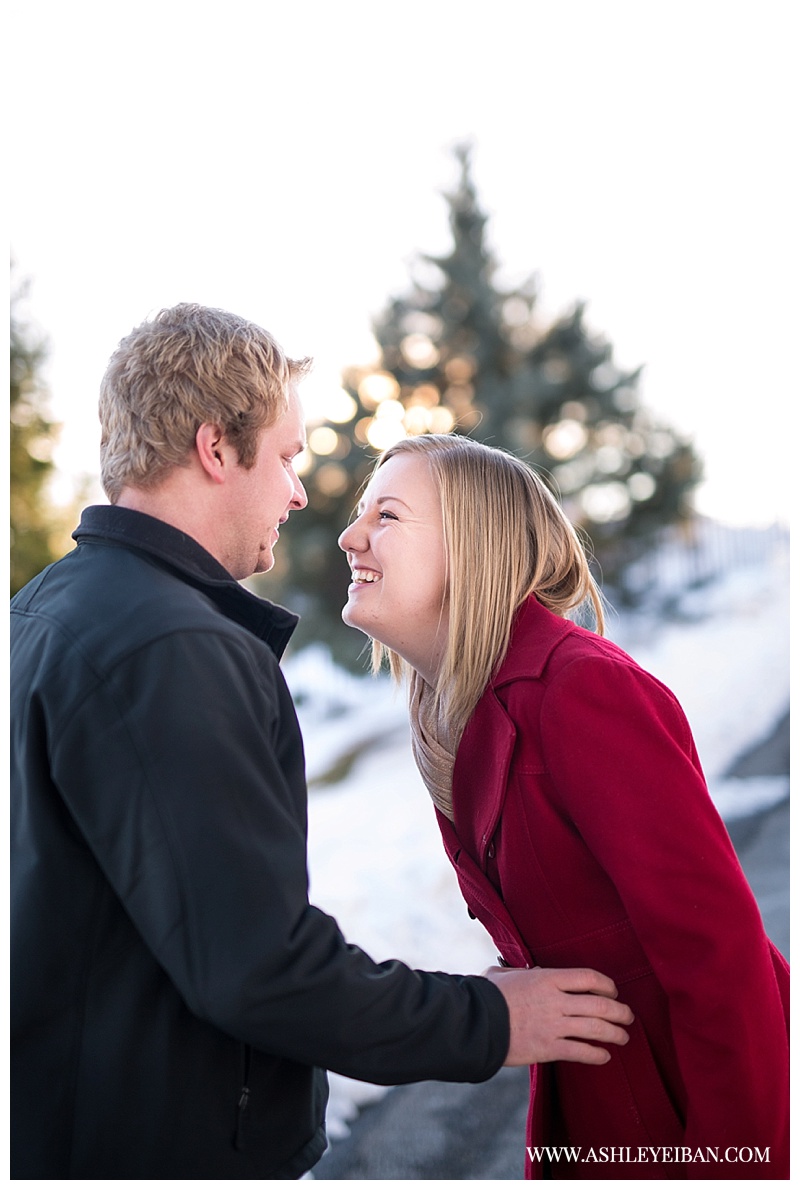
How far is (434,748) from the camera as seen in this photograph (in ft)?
7.41

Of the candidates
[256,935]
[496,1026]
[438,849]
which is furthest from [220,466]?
[438,849]

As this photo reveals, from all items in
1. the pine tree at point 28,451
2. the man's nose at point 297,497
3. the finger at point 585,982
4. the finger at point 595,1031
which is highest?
the pine tree at point 28,451

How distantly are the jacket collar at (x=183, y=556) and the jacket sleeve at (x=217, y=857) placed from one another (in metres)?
0.23

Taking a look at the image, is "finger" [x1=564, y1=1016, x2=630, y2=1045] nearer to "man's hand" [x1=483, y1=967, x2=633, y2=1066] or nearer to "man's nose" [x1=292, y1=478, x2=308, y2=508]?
"man's hand" [x1=483, y1=967, x2=633, y2=1066]

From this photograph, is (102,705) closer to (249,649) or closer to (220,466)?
(249,649)

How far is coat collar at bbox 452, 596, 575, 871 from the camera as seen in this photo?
194cm

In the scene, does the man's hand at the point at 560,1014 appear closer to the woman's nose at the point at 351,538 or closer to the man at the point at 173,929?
the man at the point at 173,929

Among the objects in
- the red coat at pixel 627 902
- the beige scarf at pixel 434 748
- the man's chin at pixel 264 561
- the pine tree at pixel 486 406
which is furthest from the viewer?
the pine tree at pixel 486 406

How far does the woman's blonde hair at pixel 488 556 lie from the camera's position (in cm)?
211

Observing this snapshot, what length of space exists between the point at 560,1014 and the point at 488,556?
0.94 metres

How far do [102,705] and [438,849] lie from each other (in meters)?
5.13

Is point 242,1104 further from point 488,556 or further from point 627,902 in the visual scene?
point 488,556

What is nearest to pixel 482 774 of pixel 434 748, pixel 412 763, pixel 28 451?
pixel 434 748

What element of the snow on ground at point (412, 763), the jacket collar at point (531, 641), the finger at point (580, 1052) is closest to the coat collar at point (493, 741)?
the jacket collar at point (531, 641)
